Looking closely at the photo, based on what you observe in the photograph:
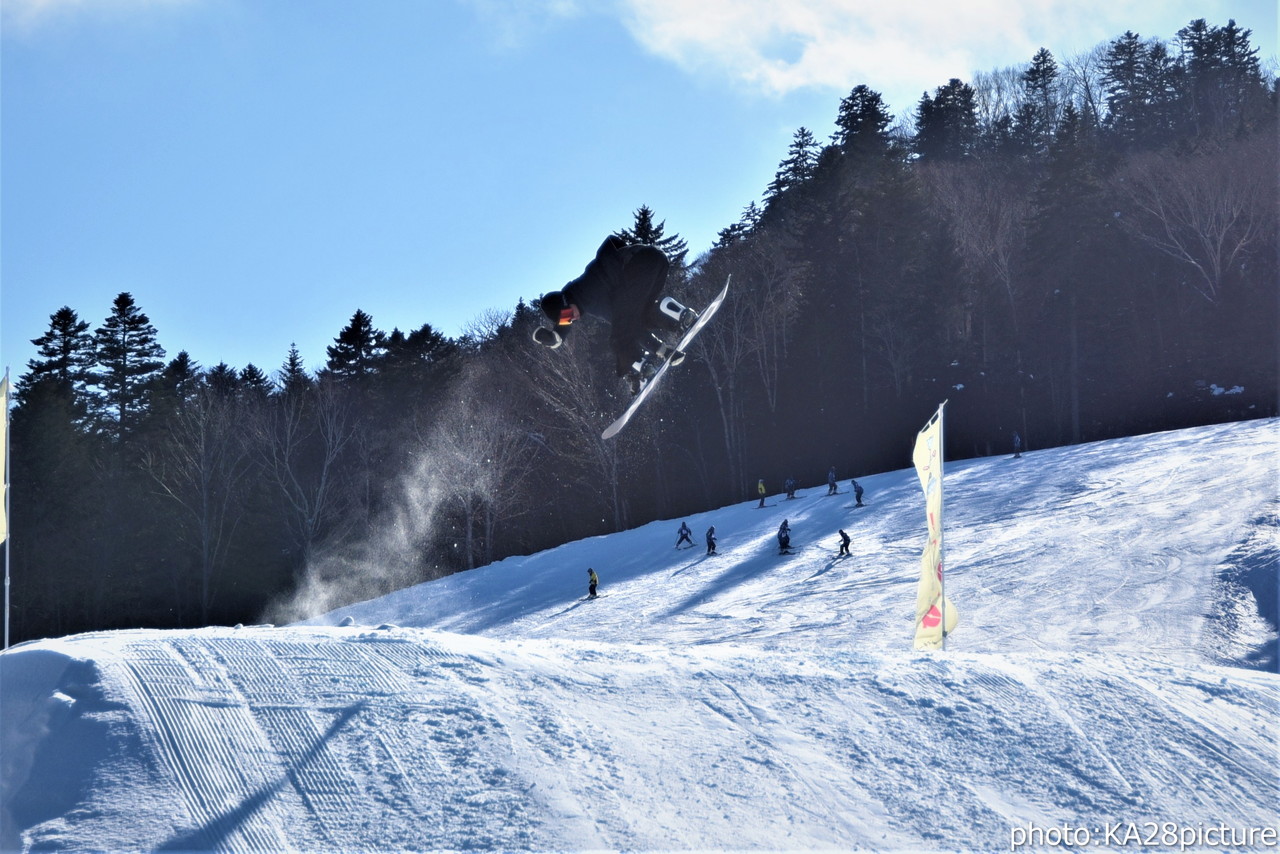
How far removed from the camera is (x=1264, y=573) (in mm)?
17469

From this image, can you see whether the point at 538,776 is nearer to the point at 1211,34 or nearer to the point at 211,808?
the point at 211,808

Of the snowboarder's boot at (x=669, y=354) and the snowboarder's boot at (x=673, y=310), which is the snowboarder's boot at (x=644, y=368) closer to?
the snowboarder's boot at (x=669, y=354)

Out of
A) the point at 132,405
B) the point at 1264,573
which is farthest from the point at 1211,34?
the point at 132,405

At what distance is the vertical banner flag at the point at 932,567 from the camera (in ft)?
35.7

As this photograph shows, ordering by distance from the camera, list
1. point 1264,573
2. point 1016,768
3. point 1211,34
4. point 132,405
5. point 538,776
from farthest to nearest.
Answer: point 1211,34 → point 132,405 → point 1264,573 → point 1016,768 → point 538,776

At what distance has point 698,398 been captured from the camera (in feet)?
149

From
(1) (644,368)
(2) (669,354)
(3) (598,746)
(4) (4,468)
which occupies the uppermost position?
(2) (669,354)

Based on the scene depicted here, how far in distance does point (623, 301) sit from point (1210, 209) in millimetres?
38775

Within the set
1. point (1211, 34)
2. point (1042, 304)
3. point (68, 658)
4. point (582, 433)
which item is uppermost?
point (1211, 34)

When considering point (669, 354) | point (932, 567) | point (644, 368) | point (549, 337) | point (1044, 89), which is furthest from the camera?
point (1044, 89)

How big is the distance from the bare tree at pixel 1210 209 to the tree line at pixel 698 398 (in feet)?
0.39

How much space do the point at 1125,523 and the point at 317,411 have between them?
3083cm

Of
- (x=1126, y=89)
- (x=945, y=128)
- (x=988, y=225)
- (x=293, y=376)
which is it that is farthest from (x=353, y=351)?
(x=1126, y=89)

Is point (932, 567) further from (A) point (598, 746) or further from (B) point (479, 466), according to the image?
(B) point (479, 466)
